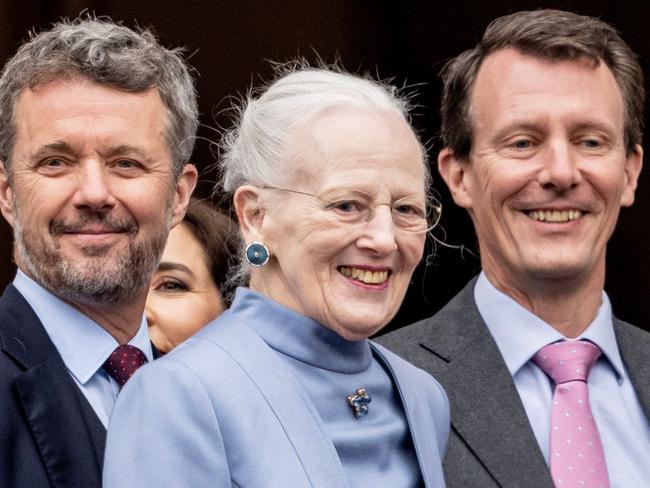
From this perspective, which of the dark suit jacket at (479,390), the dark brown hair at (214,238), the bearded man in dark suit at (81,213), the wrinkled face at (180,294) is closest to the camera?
the bearded man in dark suit at (81,213)

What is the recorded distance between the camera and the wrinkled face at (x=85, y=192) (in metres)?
2.77

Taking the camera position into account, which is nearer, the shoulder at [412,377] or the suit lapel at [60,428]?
the suit lapel at [60,428]

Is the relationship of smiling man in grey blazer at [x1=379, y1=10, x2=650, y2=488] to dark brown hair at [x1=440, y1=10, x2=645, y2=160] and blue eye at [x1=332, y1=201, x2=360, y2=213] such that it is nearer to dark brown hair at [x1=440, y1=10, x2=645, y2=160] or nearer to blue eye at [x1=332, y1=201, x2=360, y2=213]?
dark brown hair at [x1=440, y1=10, x2=645, y2=160]

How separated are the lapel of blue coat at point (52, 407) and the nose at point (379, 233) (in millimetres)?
596

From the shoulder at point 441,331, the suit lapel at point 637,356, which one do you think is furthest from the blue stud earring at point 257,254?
the suit lapel at point 637,356

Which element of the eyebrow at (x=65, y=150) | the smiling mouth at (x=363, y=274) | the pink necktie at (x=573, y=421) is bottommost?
the pink necktie at (x=573, y=421)

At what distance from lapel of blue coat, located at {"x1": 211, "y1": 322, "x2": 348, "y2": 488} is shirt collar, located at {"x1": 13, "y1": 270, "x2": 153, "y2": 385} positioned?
0.40 m

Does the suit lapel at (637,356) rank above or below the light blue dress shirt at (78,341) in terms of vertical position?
below

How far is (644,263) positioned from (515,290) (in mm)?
1604

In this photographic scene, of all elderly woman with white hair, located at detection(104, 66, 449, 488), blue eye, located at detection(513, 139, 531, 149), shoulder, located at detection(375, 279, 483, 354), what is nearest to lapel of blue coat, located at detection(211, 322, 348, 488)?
elderly woman with white hair, located at detection(104, 66, 449, 488)

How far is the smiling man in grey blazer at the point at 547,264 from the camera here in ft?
10.0

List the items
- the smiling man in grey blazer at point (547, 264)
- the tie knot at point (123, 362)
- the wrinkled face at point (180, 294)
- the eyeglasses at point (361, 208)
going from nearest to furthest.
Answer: the eyeglasses at point (361, 208), the tie knot at point (123, 362), the smiling man in grey blazer at point (547, 264), the wrinkled face at point (180, 294)

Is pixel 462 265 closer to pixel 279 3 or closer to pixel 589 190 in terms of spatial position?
pixel 279 3

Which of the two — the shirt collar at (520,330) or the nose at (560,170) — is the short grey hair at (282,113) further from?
the shirt collar at (520,330)
